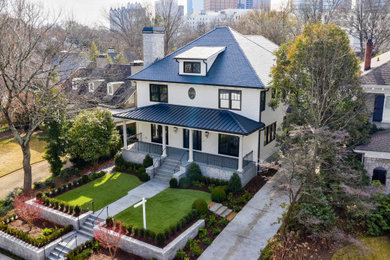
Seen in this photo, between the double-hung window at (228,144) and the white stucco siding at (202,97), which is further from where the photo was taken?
the double-hung window at (228,144)

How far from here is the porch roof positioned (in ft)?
66.3

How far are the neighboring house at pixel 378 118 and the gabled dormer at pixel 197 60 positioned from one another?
1032 cm

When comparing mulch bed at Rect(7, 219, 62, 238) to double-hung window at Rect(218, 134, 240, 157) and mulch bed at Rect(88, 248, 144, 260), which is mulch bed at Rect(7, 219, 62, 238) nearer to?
mulch bed at Rect(88, 248, 144, 260)

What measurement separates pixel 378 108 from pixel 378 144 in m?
3.65

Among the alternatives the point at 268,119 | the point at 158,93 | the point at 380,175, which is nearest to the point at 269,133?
the point at 268,119

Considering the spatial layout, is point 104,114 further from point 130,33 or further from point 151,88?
point 130,33

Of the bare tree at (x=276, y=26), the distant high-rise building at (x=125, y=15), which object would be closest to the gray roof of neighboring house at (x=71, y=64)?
the distant high-rise building at (x=125, y=15)

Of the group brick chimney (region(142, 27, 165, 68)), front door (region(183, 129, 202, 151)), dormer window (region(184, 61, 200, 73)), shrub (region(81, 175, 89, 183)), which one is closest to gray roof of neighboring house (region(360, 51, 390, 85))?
dormer window (region(184, 61, 200, 73))

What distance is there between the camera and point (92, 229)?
1662cm

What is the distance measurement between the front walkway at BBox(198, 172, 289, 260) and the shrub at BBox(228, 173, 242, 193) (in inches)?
44.2

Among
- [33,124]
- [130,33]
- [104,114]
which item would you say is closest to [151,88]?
[104,114]

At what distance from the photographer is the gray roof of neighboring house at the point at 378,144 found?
1717 cm

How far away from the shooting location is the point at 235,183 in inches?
769

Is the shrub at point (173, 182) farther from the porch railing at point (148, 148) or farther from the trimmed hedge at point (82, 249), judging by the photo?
the trimmed hedge at point (82, 249)
